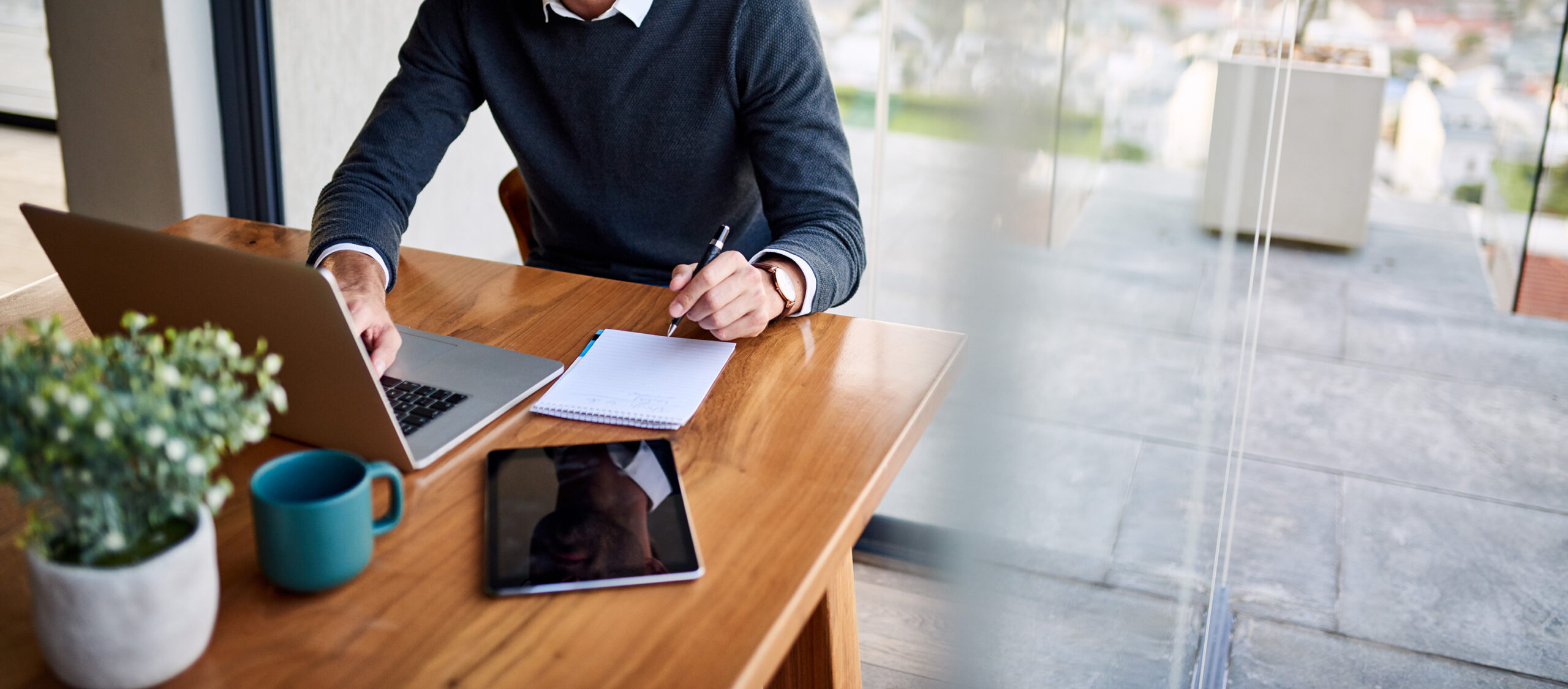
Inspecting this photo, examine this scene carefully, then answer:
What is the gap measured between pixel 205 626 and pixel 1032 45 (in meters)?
0.92

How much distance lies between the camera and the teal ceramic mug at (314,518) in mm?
660

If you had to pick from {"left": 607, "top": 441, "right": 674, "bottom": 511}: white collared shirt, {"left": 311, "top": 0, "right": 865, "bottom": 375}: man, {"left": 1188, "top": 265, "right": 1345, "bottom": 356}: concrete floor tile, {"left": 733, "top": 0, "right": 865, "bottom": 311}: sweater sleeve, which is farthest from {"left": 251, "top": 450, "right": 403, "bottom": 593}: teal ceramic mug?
{"left": 1188, "top": 265, "right": 1345, "bottom": 356}: concrete floor tile

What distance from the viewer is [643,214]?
150 cm

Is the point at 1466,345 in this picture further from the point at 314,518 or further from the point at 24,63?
the point at 24,63

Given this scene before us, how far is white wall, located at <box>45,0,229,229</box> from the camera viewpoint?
6.99 feet

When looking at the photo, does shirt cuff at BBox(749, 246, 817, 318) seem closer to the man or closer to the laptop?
the man

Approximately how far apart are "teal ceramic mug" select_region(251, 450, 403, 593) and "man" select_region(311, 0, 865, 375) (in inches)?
21.0

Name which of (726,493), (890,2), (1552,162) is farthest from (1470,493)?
(726,493)

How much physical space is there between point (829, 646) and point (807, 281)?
1.24 ft

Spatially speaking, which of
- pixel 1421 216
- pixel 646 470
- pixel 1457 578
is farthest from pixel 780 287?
pixel 1421 216

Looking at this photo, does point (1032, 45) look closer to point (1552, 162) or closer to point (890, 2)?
point (890, 2)

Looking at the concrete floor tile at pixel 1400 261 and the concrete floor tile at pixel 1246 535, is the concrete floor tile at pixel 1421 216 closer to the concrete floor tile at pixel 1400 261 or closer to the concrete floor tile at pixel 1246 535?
the concrete floor tile at pixel 1400 261

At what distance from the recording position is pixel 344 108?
2.52 m

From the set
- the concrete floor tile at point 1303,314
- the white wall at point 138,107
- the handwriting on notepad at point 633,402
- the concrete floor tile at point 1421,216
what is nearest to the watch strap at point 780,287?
the handwriting on notepad at point 633,402
